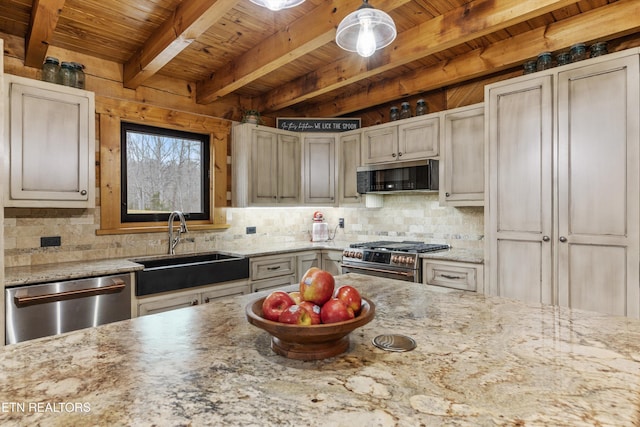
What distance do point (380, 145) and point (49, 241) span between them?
301cm

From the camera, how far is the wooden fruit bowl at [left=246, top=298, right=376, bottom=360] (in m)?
0.88

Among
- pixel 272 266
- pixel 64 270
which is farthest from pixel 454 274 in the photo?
pixel 64 270

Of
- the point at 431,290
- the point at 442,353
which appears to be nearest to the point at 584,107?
the point at 431,290

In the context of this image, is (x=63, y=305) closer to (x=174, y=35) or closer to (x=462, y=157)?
(x=174, y=35)

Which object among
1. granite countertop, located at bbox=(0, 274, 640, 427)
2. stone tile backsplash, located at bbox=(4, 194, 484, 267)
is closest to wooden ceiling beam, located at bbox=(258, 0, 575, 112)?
stone tile backsplash, located at bbox=(4, 194, 484, 267)

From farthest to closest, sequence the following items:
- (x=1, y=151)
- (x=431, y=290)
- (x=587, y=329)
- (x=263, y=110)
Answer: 1. (x=263, y=110)
2. (x=1, y=151)
3. (x=431, y=290)
4. (x=587, y=329)

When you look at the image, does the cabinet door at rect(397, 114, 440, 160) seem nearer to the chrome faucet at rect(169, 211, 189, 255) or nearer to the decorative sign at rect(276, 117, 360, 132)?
the decorative sign at rect(276, 117, 360, 132)

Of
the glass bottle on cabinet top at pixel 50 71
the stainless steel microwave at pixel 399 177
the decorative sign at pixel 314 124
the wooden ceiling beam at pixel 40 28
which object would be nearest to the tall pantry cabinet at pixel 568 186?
the stainless steel microwave at pixel 399 177

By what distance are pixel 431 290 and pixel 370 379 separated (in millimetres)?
957

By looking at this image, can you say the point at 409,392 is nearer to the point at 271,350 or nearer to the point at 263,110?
the point at 271,350

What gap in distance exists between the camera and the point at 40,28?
2236 mm

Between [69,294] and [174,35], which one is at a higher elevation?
[174,35]

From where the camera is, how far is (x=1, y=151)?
2.01 meters

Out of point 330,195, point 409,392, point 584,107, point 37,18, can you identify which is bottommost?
point 409,392
